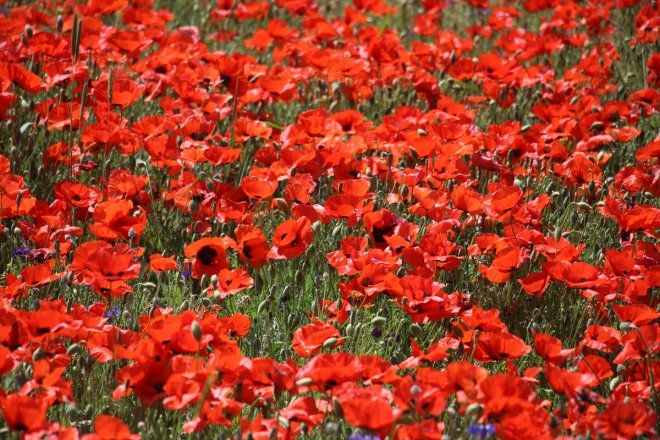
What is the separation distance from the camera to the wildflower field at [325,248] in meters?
2.10

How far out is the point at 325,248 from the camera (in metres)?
3.37

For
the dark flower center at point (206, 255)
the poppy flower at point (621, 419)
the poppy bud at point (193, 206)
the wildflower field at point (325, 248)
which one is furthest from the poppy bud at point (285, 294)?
the poppy flower at point (621, 419)

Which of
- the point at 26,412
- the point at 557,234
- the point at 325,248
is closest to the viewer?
the point at 26,412

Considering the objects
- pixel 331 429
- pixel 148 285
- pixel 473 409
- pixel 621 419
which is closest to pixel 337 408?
pixel 331 429

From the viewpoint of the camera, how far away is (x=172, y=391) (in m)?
2.02

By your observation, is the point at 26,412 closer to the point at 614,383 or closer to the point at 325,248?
the point at 614,383

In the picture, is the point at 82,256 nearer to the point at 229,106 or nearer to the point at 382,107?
the point at 229,106

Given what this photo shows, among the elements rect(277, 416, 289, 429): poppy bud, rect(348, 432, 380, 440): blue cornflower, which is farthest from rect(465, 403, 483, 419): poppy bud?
rect(277, 416, 289, 429): poppy bud

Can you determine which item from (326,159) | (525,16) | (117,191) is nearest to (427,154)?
(326,159)

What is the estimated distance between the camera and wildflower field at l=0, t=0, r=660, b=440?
82.7 inches

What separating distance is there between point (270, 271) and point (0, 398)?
49.0 inches

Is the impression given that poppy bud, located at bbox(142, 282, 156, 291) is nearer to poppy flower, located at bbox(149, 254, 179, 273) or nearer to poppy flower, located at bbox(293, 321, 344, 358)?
poppy flower, located at bbox(149, 254, 179, 273)

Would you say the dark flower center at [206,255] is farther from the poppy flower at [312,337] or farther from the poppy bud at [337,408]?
the poppy bud at [337,408]

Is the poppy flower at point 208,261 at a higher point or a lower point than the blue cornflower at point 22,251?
higher
